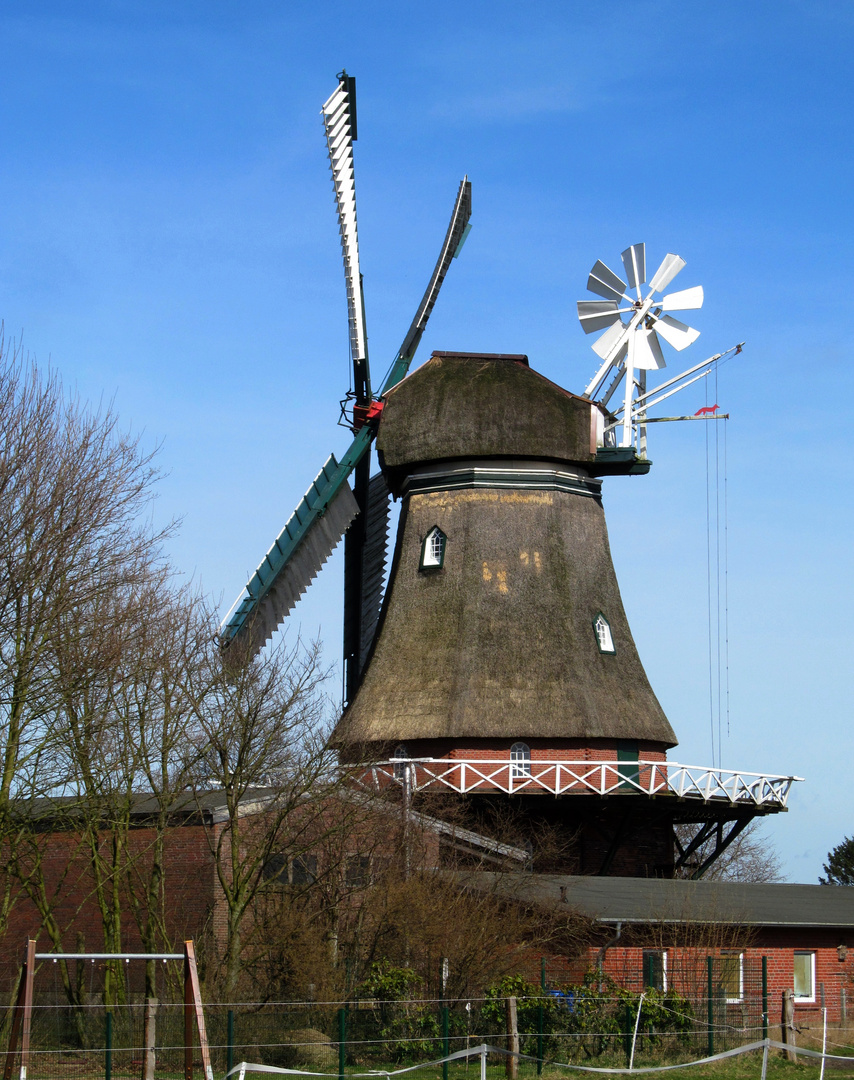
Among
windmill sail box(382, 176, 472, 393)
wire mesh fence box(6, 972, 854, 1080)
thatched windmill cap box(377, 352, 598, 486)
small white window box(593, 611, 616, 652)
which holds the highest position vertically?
windmill sail box(382, 176, 472, 393)

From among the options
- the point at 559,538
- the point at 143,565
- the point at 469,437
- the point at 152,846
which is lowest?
the point at 152,846

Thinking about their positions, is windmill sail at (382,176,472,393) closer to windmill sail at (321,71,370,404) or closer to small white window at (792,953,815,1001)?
windmill sail at (321,71,370,404)

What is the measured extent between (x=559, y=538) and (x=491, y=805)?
5588mm

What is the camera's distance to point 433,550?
28781 millimetres

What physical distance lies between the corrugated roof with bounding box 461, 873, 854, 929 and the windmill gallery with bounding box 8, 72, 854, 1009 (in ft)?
0.38

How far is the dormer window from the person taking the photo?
28.6 m

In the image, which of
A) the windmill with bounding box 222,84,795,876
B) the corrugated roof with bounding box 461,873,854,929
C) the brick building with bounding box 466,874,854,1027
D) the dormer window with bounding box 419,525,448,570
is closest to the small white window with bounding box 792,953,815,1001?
the brick building with bounding box 466,874,854,1027

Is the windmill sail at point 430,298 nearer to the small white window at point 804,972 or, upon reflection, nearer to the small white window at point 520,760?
the small white window at point 520,760

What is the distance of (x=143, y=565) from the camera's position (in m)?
20.0

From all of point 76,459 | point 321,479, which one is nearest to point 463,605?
point 321,479

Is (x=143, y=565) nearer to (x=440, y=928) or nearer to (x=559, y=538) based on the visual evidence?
→ (x=440, y=928)

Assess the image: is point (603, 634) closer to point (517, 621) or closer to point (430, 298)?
point (517, 621)

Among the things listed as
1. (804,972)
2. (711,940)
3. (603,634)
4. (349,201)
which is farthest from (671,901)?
(349,201)

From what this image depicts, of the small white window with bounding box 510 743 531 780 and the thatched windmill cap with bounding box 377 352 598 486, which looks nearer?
the small white window with bounding box 510 743 531 780
